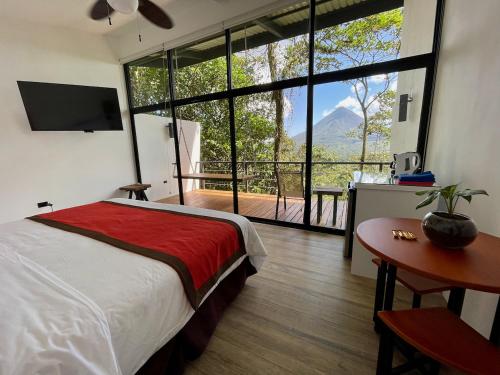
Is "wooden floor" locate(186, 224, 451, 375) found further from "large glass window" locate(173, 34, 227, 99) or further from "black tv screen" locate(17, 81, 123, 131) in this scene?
"black tv screen" locate(17, 81, 123, 131)

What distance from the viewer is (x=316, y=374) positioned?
124 cm

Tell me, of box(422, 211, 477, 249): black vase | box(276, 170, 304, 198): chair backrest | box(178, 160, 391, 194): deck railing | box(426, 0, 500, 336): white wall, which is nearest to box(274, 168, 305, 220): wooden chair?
box(276, 170, 304, 198): chair backrest

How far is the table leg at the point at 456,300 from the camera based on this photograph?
3.50 ft

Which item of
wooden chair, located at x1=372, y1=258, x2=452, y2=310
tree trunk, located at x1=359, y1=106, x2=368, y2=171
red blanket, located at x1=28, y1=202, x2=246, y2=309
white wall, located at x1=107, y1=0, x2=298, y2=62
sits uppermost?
white wall, located at x1=107, y1=0, x2=298, y2=62

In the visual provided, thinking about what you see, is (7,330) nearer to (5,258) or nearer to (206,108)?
(5,258)

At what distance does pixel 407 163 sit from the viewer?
2.22m

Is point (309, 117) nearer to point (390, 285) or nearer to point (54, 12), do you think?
point (390, 285)

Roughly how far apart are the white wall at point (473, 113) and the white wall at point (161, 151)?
4442mm

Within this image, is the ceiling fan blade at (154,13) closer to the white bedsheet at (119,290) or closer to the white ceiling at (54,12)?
the white ceiling at (54,12)

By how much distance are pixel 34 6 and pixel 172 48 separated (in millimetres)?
1703

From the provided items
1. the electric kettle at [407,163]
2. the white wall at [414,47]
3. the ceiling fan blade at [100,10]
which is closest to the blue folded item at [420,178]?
the electric kettle at [407,163]

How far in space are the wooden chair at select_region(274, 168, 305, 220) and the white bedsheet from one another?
2518mm

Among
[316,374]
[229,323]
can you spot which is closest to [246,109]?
[229,323]

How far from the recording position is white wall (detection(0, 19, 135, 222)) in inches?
119
